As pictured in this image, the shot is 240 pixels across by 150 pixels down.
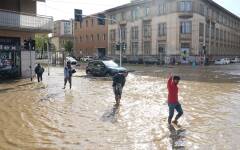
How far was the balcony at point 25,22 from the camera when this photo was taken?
86.0 ft

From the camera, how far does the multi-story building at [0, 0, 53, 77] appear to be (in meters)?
26.9

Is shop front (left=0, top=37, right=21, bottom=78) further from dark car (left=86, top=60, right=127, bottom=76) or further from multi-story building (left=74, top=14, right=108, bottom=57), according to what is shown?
multi-story building (left=74, top=14, right=108, bottom=57)

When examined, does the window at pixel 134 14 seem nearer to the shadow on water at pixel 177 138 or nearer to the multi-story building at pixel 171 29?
the multi-story building at pixel 171 29

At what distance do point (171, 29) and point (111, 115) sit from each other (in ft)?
169

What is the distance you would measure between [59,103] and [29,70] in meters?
15.0

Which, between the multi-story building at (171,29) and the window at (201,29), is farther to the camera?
the window at (201,29)

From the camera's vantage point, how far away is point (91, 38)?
285 ft

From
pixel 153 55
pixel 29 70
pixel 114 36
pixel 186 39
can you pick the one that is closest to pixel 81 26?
pixel 114 36

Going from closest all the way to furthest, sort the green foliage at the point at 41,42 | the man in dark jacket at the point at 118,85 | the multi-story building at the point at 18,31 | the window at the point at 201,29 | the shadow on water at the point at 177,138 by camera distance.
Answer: the shadow on water at the point at 177,138, the man in dark jacket at the point at 118,85, the multi-story building at the point at 18,31, the window at the point at 201,29, the green foliage at the point at 41,42

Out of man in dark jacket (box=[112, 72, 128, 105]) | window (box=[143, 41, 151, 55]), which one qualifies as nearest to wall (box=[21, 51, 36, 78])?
man in dark jacket (box=[112, 72, 128, 105])

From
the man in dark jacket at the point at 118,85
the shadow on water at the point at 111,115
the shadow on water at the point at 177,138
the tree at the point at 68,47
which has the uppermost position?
the tree at the point at 68,47

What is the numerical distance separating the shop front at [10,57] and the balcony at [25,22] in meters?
1.21

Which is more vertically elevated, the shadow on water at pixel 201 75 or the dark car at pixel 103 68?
the dark car at pixel 103 68

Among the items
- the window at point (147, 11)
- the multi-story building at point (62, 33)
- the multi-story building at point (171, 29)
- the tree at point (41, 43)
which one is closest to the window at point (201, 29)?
the multi-story building at point (171, 29)
